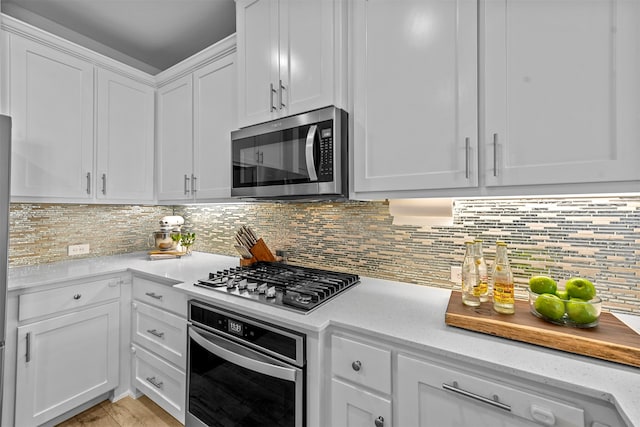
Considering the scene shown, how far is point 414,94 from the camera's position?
1.18m

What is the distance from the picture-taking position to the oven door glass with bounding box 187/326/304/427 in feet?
3.68

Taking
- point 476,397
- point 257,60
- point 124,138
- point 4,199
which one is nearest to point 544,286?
point 476,397

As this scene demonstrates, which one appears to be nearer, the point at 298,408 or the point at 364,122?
the point at 298,408

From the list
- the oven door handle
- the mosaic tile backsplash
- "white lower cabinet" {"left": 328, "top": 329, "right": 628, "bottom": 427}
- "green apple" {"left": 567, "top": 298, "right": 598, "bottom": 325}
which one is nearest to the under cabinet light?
the mosaic tile backsplash

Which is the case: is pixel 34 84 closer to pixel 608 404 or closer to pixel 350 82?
pixel 350 82

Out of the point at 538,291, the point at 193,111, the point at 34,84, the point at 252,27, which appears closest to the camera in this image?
the point at 538,291

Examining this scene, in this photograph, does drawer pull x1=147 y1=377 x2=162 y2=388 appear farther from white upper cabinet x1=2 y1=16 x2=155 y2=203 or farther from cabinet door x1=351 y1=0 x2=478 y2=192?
cabinet door x1=351 y1=0 x2=478 y2=192

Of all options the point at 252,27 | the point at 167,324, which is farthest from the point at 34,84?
the point at 167,324

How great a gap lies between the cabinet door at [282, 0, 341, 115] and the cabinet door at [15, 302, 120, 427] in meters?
1.79

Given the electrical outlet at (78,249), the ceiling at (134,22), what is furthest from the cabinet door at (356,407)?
the ceiling at (134,22)

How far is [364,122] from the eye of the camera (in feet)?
4.31

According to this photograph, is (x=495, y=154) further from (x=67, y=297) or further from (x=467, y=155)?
(x=67, y=297)

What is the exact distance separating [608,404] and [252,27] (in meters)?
2.14

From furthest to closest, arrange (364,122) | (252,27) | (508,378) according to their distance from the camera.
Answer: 1. (252,27)
2. (364,122)
3. (508,378)
